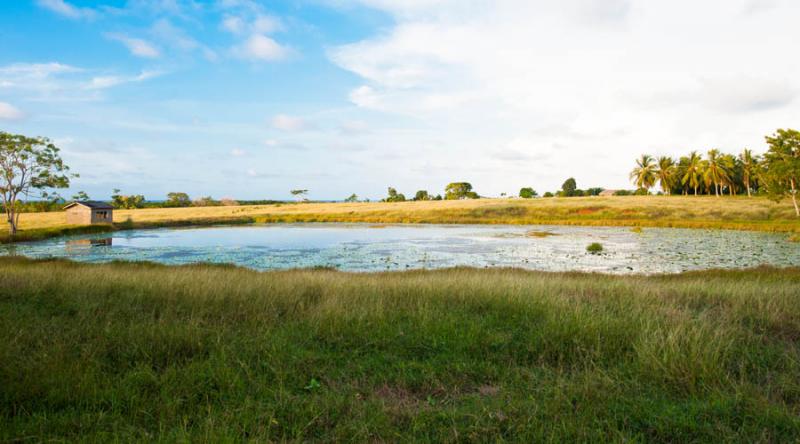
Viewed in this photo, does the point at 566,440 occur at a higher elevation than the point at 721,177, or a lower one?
lower

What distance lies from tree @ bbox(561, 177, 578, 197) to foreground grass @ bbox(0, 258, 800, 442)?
128 m

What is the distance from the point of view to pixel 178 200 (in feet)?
397

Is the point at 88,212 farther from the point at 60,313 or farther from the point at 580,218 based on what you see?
the point at 580,218

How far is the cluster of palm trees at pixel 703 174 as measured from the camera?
84.9 meters

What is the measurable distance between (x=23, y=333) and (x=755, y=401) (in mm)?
9581

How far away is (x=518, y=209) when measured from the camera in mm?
69250

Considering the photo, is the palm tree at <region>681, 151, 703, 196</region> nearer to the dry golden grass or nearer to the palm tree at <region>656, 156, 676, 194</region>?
the palm tree at <region>656, 156, 676, 194</region>

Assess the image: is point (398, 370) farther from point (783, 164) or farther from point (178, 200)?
point (178, 200)

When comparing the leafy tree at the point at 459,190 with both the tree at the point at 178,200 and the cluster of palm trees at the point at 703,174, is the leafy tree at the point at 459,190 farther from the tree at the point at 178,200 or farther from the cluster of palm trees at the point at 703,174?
the tree at the point at 178,200

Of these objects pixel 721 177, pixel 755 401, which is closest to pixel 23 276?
pixel 755 401

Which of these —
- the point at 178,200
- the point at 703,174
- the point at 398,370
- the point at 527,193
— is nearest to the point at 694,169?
the point at 703,174

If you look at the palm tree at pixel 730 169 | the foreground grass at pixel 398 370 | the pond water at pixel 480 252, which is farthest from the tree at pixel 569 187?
the foreground grass at pixel 398 370

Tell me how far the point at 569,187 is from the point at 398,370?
14159cm

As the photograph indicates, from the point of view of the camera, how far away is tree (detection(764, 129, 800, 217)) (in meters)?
50.4
